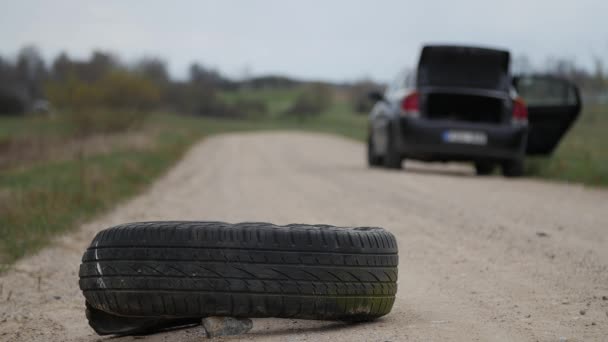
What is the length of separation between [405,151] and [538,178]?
2276mm

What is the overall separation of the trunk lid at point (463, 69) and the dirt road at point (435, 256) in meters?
2.06

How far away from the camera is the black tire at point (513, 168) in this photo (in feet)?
47.4

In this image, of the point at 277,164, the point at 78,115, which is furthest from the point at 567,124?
the point at 78,115

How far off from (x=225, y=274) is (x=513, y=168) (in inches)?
443

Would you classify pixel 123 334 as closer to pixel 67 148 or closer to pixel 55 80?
pixel 67 148

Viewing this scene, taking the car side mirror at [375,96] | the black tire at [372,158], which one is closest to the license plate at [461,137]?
the car side mirror at [375,96]

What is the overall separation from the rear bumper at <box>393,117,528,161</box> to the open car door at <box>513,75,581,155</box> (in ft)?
1.97

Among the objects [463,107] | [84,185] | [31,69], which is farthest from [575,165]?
[31,69]

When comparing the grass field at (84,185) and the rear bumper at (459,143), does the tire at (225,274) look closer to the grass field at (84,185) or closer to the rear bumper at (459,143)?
the grass field at (84,185)

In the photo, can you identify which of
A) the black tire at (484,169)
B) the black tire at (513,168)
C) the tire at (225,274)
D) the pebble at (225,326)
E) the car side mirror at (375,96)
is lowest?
the black tire at (484,169)

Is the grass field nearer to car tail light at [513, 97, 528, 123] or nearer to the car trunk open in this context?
car tail light at [513, 97, 528, 123]

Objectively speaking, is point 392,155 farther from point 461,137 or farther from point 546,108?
point 546,108

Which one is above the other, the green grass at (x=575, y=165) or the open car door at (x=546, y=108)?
the open car door at (x=546, y=108)

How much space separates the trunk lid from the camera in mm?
14562
